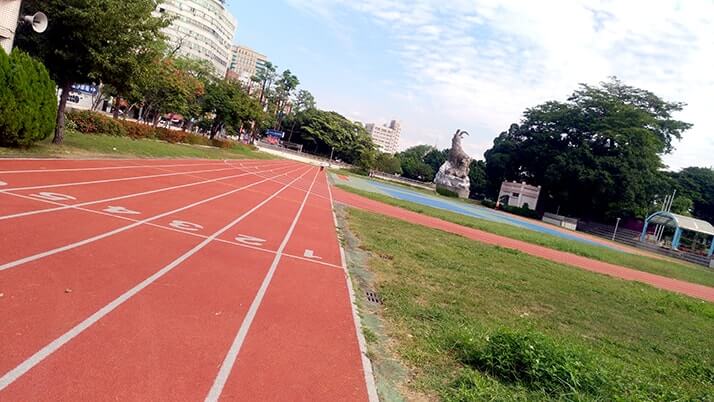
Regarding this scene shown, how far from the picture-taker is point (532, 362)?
4410 mm

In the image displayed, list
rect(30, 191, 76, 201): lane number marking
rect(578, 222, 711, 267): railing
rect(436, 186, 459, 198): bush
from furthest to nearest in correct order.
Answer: rect(436, 186, 459, 198): bush
rect(578, 222, 711, 267): railing
rect(30, 191, 76, 201): lane number marking

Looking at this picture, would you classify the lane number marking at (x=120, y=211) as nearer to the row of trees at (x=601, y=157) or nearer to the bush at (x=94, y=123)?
the bush at (x=94, y=123)

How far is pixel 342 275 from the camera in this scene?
778 cm

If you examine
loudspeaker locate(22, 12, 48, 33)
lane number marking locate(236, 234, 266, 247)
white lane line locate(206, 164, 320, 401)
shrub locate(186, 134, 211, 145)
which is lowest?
white lane line locate(206, 164, 320, 401)

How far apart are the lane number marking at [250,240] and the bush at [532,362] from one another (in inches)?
180

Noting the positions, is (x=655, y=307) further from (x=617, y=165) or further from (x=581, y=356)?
(x=617, y=165)

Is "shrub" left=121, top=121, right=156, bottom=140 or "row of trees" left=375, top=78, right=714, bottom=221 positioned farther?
"row of trees" left=375, top=78, right=714, bottom=221

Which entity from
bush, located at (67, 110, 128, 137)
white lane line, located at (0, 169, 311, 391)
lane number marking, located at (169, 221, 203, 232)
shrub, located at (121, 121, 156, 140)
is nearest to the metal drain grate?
white lane line, located at (0, 169, 311, 391)

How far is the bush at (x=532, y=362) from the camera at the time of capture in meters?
4.23

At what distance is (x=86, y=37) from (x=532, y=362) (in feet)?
54.3

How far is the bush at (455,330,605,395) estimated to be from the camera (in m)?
4.23

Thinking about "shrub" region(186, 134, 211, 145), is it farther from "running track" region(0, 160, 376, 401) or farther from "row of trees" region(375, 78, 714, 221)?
"row of trees" region(375, 78, 714, 221)

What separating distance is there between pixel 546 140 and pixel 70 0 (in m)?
52.1

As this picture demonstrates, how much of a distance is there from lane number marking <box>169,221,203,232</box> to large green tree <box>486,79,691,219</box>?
47.1m
